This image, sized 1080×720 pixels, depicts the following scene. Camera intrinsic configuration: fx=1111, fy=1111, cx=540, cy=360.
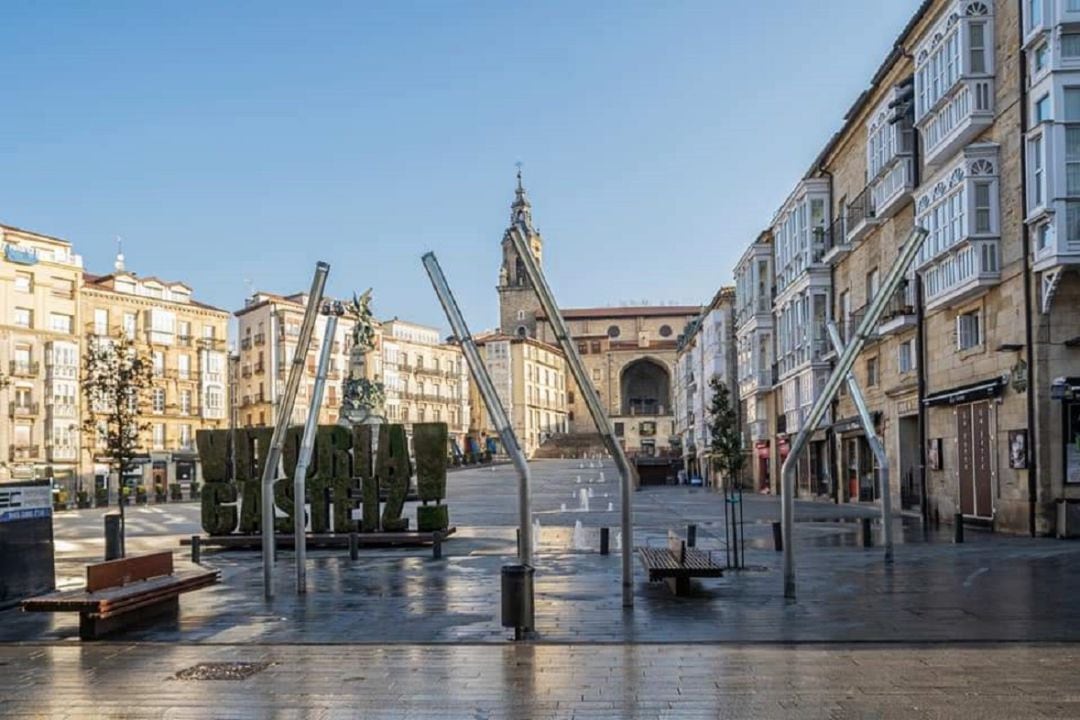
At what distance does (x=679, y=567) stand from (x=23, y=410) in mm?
69732

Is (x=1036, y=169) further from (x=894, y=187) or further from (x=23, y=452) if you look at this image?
(x=23, y=452)

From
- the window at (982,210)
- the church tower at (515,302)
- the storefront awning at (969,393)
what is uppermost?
the church tower at (515,302)

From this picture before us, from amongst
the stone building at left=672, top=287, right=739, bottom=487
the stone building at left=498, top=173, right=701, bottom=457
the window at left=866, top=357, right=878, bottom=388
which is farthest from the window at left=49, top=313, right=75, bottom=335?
the stone building at left=498, top=173, right=701, bottom=457

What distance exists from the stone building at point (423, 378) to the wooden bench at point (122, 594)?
102 metres

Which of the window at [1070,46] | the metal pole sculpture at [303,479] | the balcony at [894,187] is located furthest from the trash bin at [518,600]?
the balcony at [894,187]

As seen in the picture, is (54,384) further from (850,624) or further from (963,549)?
(850,624)

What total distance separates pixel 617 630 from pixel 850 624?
265 centimetres

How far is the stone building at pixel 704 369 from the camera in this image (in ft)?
235

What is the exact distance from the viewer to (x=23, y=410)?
244 ft

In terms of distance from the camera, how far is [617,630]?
12453 mm

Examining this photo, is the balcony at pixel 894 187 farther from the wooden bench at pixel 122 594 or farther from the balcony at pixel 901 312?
the wooden bench at pixel 122 594

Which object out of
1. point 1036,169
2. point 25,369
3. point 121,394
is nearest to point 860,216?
point 1036,169

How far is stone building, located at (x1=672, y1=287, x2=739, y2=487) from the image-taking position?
71.5 meters

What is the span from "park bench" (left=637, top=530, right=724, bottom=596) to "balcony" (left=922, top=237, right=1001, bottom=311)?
43.5ft
